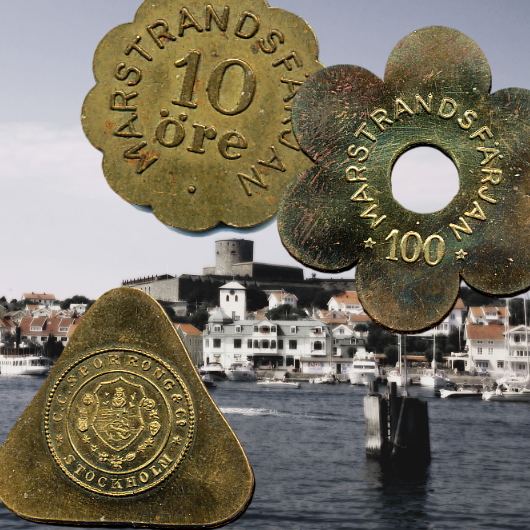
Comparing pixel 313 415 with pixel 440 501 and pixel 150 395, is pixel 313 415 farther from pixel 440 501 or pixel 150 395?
pixel 150 395

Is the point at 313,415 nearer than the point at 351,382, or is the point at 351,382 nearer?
the point at 313,415

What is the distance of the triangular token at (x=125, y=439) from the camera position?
354 centimetres

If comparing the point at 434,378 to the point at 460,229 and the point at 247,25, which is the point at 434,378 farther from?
the point at 460,229

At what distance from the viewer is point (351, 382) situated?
5216 cm

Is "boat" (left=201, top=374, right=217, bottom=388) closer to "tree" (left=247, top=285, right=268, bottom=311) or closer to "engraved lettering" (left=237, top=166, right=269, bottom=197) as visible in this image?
"tree" (left=247, top=285, right=268, bottom=311)

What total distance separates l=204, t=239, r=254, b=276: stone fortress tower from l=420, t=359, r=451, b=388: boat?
491 inches

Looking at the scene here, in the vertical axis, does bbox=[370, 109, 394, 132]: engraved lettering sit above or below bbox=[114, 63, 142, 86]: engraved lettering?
below

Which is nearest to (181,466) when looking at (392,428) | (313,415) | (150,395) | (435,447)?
(150,395)

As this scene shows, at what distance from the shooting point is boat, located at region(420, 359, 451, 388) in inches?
1919

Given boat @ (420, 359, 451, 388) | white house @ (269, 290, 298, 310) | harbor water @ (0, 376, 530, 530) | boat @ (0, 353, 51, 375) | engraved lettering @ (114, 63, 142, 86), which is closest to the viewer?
engraved lettering @ (114, 63, 142, 86)

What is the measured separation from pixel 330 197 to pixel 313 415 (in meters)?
33.1

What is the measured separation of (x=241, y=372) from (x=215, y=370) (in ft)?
5.31

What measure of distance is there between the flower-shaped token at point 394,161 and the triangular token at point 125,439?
28.6 inches

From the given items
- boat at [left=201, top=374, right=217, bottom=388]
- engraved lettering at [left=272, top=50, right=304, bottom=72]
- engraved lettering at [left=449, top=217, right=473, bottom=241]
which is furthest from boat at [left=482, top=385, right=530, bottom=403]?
engraved lettering at [left=449, top=217, right=473, bottom=241]
